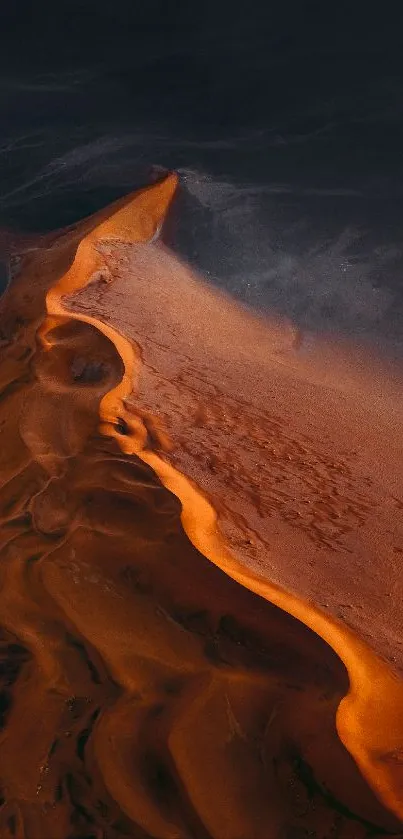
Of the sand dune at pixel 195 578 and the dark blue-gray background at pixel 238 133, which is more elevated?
the dark blue-gray background at pixel 238 133

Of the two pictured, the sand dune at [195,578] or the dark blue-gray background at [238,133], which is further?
the dark blue-gray background at [238,133]

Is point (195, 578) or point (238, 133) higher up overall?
point (238, 133)

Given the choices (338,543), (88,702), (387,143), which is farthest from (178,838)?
(387,143)

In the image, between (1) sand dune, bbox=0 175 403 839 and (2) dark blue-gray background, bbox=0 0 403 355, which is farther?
(2) dark blue-gray background, bbox=0 0 403 355

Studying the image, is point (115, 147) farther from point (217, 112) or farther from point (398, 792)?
point (398, 792)

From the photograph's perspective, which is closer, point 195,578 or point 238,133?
point 195,578
